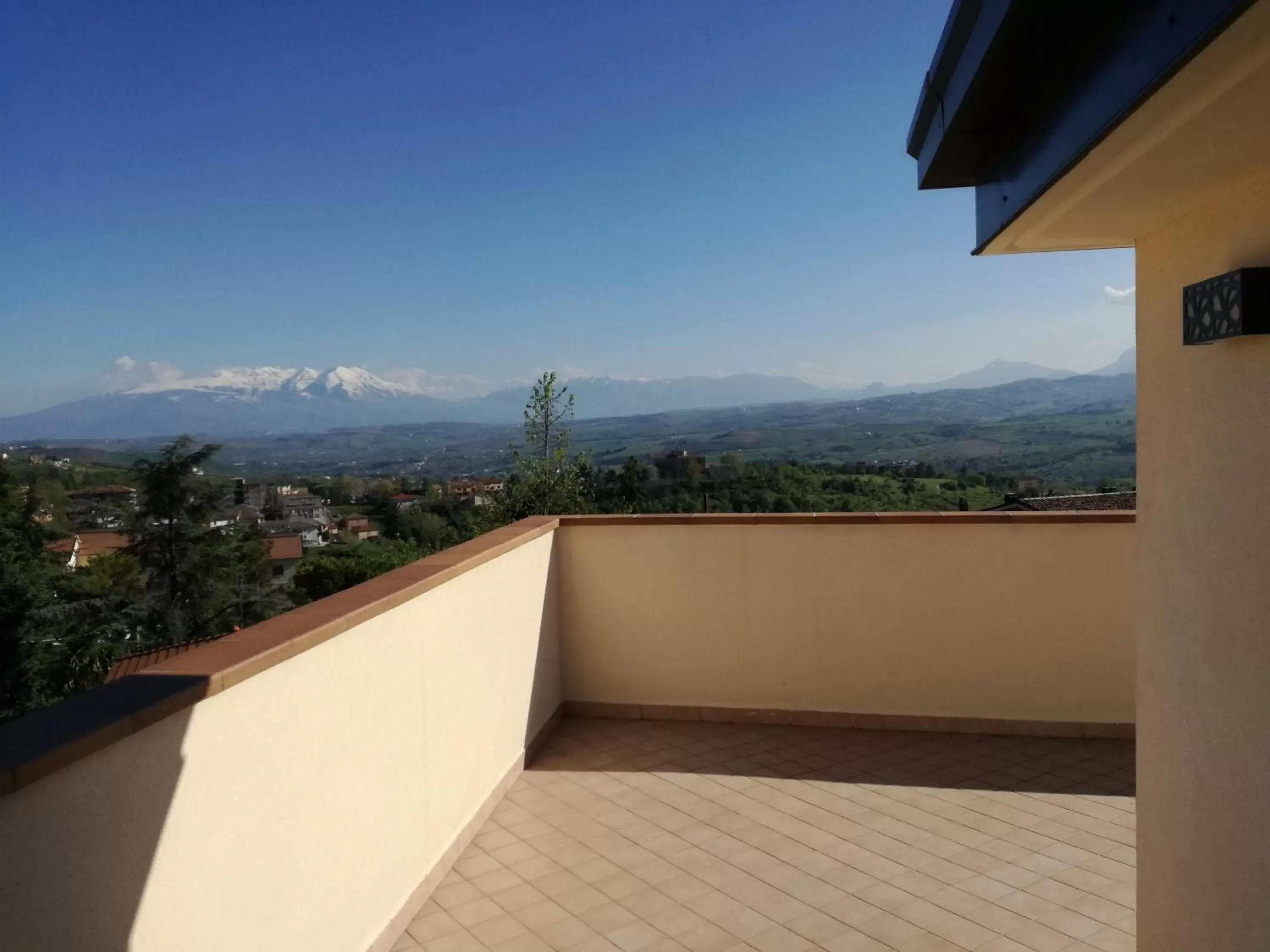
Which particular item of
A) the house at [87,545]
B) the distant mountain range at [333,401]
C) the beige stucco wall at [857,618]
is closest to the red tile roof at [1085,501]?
the beige stucco wall at [857,618]

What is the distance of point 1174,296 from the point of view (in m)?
2.07

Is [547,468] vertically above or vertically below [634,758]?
above

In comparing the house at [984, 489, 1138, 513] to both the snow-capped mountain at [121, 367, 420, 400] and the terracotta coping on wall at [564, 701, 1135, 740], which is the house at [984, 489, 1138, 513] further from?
the snow-capped mountain at [121, 367, 420, 400]

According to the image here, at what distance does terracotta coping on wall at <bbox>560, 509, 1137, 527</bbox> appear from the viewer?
14.1 feet

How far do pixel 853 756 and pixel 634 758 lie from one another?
1.12 m

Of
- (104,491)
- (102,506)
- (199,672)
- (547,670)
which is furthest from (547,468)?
(102,506)

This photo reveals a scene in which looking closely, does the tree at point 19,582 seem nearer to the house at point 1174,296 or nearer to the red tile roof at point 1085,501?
the red tile roof at point 1085,501

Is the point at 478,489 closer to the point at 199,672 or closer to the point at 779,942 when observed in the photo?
the point at 779,942

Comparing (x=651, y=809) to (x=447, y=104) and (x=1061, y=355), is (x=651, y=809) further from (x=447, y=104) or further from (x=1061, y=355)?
(x=447, y=104)

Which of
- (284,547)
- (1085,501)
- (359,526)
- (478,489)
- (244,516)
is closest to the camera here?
(1085,501)

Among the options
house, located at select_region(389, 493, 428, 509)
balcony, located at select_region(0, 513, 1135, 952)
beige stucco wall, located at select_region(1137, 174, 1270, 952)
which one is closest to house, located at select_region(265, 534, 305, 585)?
house, located at select_region(389, 493, 428, 509)

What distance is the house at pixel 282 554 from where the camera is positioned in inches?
944

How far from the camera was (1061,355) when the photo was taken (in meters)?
20.2

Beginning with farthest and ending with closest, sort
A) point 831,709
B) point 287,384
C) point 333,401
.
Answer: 1. point 333,401
2. point 287,384
3. point 831,709
